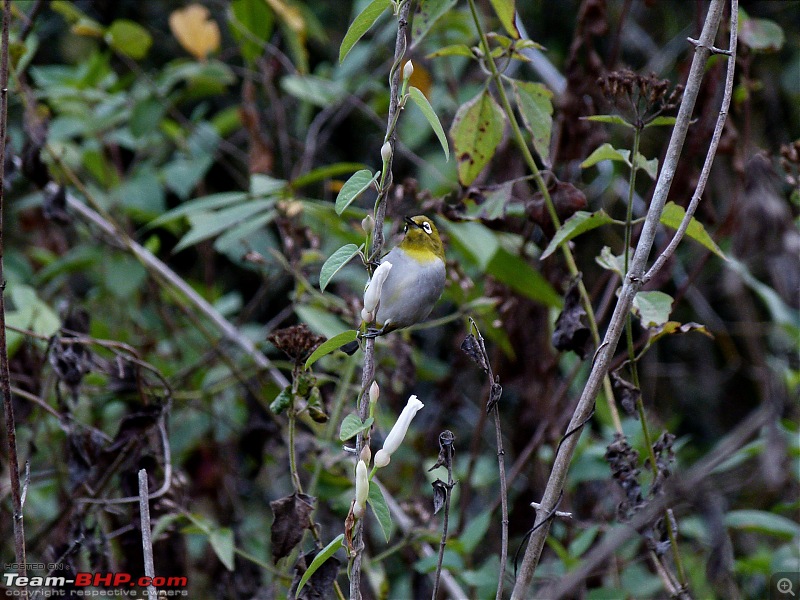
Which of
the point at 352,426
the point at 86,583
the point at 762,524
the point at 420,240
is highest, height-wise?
the point at 352,426

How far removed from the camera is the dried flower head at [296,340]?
4.91 ft

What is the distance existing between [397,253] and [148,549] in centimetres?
93

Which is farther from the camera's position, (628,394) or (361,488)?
(628,394)

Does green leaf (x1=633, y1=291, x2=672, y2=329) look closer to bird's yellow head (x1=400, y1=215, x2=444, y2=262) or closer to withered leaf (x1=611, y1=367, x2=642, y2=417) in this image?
withered leaf (x1=611, y1=367, x2=642, y2=417)

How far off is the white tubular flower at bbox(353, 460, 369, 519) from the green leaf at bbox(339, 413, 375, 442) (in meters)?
0.05

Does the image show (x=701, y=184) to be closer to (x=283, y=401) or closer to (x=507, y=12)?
(x=507, y=12)

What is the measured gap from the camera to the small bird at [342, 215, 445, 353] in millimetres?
1772

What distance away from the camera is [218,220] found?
238cm

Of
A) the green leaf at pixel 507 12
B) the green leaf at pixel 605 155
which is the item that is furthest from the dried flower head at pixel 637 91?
the green leaf at pixel 507 12

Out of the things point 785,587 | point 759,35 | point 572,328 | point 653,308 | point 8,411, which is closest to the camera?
point 8,411

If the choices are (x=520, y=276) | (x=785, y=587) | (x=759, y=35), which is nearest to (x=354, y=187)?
(x=520, y=276)

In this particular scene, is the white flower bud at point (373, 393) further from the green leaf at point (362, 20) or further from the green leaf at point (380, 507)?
the green leaf at point (362, 20)

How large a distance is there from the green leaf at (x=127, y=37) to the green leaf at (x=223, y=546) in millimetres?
2045

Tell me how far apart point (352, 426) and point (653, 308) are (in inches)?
29.0
